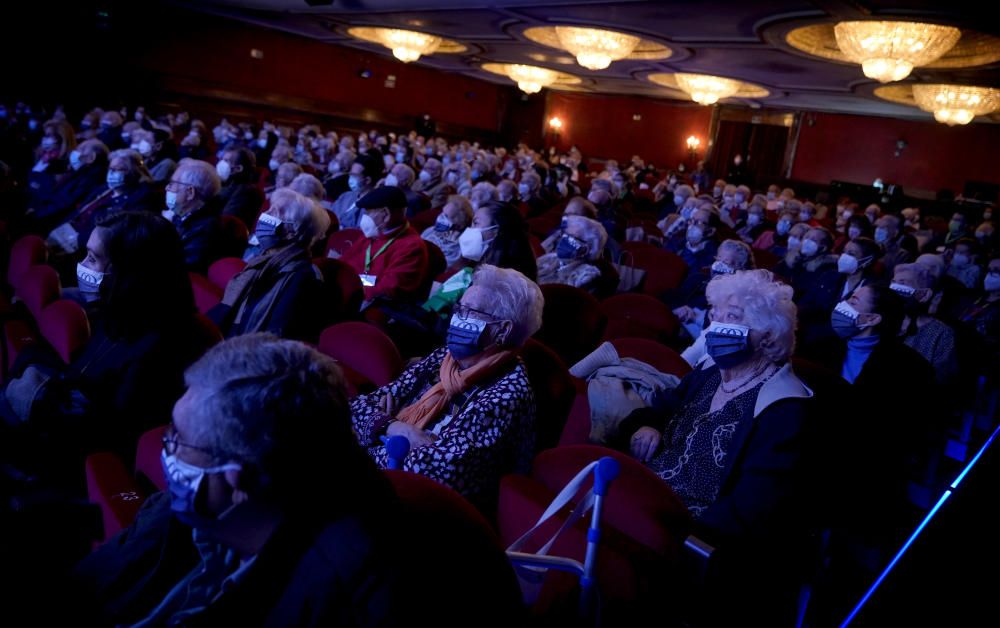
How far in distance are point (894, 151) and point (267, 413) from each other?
21870 millimetres

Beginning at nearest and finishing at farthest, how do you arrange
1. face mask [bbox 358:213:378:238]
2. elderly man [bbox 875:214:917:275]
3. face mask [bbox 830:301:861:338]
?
1. face mask [bbox 830:301:861:338]
2. face mask [bbox 358:213:378:238]
3. elderly man [bbox 875:214:917:275]

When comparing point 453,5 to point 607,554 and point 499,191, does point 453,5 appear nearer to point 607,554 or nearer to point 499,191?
point 499,191

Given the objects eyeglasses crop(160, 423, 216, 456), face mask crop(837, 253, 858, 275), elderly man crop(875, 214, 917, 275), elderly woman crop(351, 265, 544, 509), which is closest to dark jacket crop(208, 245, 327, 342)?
elderly woman crop(351, 265, 544, 509)

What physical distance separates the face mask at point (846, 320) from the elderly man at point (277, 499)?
8.74ft

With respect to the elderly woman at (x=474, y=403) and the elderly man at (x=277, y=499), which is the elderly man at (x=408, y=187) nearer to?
the elderly woman at (x=474, y=403)

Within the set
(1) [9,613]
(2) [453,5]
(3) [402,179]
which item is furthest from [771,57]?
(1) [9,613]

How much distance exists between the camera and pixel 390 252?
4273mm

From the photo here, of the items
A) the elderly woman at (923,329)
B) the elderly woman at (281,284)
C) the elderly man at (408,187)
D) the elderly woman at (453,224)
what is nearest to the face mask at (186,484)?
the elderly woman at (281,284)

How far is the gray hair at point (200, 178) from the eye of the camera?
4.23 metres

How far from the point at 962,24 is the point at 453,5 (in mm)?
6224

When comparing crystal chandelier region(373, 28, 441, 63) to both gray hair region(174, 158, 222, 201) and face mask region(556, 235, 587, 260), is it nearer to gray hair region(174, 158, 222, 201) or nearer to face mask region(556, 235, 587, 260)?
gray hair region(174, 158, 222, 201)

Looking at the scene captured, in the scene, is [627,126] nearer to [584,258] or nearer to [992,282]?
[992,282]

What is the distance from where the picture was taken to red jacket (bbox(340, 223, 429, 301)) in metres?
4.04

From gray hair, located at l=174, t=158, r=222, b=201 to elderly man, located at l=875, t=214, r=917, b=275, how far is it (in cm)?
616
